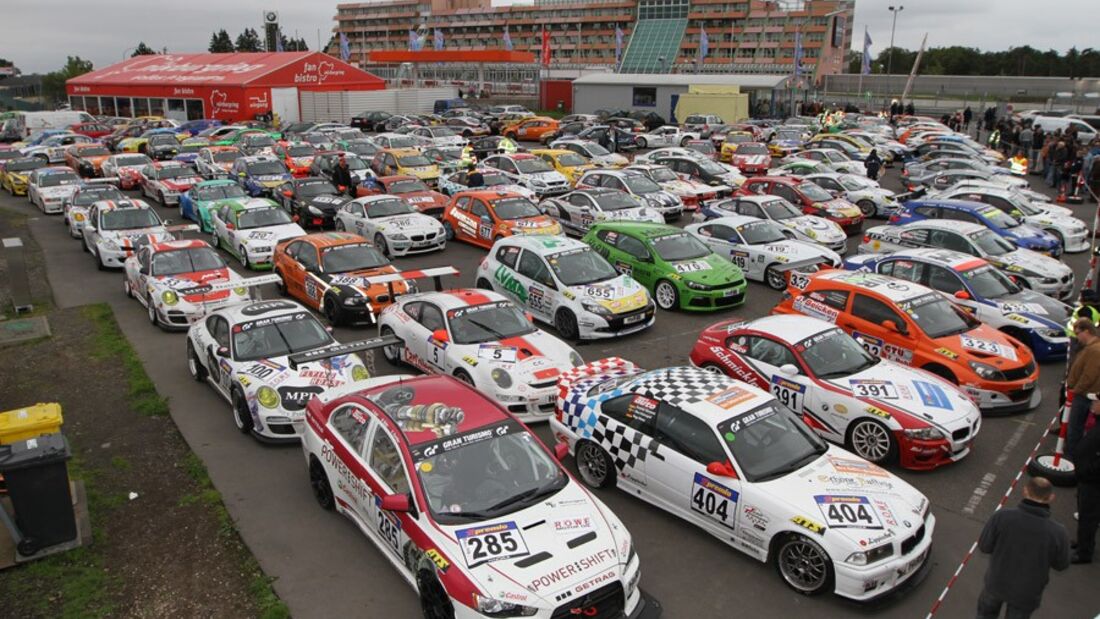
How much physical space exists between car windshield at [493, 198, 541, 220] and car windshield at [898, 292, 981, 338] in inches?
399

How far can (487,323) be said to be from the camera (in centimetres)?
1138

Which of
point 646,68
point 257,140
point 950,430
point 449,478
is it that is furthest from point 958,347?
point 646,68

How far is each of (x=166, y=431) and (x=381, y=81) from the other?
2108 inches

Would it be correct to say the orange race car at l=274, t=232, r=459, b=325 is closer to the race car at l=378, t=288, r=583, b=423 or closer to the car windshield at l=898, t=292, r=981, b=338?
the race car at l=378, t=288, r=583, b=423

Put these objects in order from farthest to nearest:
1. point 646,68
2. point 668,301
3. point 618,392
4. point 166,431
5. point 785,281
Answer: point 646,68
point 785,281
point 668,301
point 166,431
point 618,392

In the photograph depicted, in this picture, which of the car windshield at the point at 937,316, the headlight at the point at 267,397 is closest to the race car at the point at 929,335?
the car windshield at the point at 937,316

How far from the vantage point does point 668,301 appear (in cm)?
1540

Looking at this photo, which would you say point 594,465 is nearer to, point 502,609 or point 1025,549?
point 502,609

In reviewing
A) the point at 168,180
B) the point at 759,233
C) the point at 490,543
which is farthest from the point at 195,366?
the point at 168,180

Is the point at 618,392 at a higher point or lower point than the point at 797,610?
higher

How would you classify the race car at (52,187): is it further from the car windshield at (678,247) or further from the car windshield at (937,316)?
the car windshield at (937,316)

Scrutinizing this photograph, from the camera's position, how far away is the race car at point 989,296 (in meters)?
12.6

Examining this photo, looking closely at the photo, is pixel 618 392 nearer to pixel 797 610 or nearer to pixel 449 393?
pixel 449 393

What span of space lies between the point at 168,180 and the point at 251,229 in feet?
31.9
